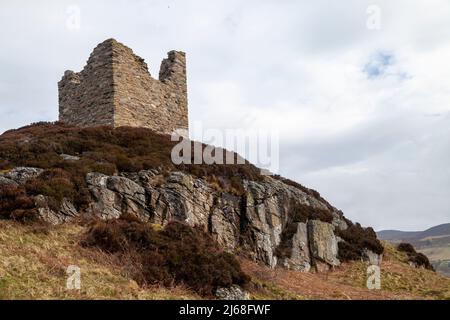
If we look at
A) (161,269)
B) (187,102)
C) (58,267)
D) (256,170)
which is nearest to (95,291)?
(58,267)

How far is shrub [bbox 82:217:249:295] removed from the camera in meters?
13.1

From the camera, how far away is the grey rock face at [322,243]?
828 inches

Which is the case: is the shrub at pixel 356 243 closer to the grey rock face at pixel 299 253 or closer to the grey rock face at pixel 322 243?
the grey rock face at pixel 322 243

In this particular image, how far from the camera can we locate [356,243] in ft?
76.7

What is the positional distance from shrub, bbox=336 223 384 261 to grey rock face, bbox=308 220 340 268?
47 cm

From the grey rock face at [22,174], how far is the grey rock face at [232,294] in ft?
27.6

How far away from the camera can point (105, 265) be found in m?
13.2

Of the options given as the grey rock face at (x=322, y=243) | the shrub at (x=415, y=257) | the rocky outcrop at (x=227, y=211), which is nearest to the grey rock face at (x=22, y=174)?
the rocky outcrop at (x=227, y=211)

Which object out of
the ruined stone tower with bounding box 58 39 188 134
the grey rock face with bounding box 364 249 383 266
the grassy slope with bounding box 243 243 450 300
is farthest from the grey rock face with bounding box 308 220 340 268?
the ruined stone tower with bounding box 58 39 188 134

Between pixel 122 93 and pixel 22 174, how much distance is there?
1036cm

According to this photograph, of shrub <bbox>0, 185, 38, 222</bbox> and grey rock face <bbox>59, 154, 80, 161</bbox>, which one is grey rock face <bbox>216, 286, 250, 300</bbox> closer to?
shrub <bbox>0, 185, 38, 222</bbox>

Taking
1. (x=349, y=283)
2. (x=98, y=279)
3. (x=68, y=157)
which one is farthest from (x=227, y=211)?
(x=98, y=279)
